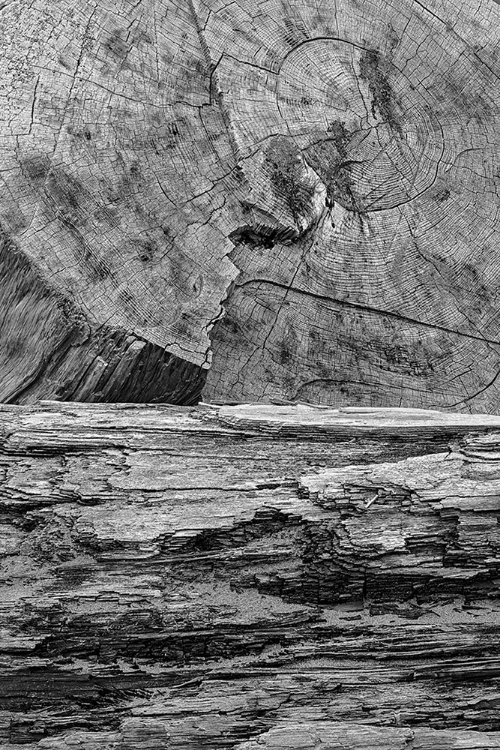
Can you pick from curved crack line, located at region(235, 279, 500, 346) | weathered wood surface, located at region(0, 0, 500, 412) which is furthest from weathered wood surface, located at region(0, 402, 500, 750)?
curved crack line, located at region(235, 279, 500, 346)

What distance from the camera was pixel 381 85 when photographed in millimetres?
3576

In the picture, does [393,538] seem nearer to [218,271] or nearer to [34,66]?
[218,271]

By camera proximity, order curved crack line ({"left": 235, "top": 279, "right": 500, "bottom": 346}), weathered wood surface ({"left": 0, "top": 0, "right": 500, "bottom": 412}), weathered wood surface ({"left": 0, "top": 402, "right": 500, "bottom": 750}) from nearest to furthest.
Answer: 1. weathered wood surface ({"left": 0, "top": 402, "right": 500, "bottom": 750})
2. weathered wood surface ({"left": 0, "top": 0, "right": 500, "bottom": 412})
3. curved crack line ({"left": 235, "top": 279, "right": 500, "bottom": 346})

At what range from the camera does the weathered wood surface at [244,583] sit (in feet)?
7.91

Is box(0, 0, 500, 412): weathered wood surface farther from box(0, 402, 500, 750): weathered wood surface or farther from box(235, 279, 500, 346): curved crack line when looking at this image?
box(0, 402, 500, 750): weathered wood surface

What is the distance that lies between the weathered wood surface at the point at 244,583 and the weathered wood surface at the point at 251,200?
459 mm

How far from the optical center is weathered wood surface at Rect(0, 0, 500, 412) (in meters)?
3.03

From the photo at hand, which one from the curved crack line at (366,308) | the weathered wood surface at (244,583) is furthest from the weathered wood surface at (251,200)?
the weathered wood surface at (244,583)

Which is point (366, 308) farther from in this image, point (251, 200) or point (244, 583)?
point (244, 583)

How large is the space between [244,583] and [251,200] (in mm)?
1591

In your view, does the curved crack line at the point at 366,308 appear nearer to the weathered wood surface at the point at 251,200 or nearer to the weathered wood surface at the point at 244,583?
the weathered wood surface at the point at 251,200

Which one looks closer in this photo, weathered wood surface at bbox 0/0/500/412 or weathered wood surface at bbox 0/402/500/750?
weathered wood surface at bbox 0/402/500/750

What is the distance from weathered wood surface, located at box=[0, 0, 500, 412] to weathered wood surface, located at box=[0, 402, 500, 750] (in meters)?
0.46

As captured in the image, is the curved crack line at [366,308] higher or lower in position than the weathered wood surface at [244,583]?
higher
